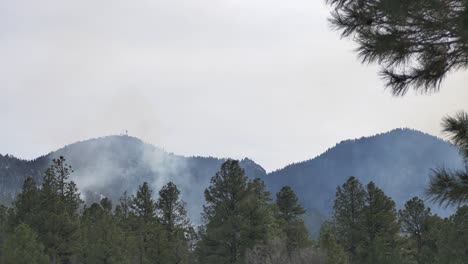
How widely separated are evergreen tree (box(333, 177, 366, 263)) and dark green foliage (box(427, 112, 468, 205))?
130ft

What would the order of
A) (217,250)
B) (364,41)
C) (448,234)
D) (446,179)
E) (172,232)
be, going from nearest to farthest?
(446,179), (364,41), (448,234), (217,250), (172,232)

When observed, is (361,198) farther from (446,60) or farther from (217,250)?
(446,60)

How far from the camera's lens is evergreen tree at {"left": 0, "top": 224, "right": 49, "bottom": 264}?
37062 mm

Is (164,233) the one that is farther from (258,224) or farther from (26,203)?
(26,203)

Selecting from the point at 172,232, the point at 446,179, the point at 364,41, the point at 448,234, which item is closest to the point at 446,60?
the point at 364,41

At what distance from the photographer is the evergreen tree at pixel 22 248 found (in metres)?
37.1

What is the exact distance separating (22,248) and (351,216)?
27.1m

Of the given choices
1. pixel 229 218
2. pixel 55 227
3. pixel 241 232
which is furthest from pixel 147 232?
pixel 241 232

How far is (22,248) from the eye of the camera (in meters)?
37.5

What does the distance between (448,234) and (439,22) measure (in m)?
35.1

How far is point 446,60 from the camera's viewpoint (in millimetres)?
9344

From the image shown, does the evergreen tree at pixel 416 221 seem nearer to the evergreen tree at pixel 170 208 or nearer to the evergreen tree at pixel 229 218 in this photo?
the evergreen tree at pixel 229 218

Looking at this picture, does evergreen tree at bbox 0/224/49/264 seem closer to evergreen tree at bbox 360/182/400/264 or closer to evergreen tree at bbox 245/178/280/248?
evergreen tree at bbox 245/178/280/248

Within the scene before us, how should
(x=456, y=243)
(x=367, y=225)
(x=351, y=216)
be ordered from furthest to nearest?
(x=351, y=216) < (x=367, y=225) < (x=456, y=243)
